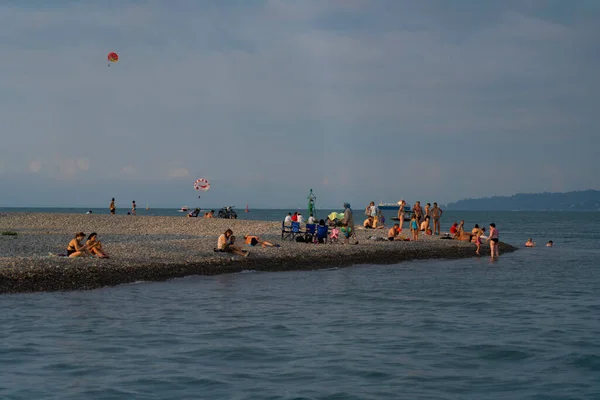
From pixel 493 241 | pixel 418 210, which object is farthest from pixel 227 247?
pixel 418 210

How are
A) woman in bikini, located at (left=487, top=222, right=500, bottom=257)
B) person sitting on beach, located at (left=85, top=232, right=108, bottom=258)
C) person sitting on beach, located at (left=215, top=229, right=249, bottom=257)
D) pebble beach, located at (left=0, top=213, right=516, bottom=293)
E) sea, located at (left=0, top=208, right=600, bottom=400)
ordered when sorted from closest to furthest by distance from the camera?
1. sea, located at (left=0, top=208, right=600, bottom=400)
2. pebble beach, located at (left=0, top=213, right=516, bottom=293)
3. person sitting on beach, located at (left=85, top=232, right=108, bottom=258)
4. person sitting on beach, located at (left=215, top=229, right=249, bottom=257)
5. woman in bikini, located at (left=487, top=222, right=500, bottom=257)

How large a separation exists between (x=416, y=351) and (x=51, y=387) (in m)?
5.62

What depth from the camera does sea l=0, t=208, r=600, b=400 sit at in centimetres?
930

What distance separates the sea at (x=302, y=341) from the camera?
30.5 feet

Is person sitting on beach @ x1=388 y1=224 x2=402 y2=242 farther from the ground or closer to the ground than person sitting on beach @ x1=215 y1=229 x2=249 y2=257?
farther from the ground

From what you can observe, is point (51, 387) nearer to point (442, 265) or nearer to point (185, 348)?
point (185, 348)

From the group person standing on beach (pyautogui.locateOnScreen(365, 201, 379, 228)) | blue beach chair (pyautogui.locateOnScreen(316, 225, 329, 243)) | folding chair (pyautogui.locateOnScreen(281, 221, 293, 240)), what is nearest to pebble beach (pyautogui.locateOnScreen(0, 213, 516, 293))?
folding chair (pyautogui.locateOnScreen(281, 221, 293, 240))

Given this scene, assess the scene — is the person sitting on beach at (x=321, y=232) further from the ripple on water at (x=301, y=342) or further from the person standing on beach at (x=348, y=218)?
the ripple on water at (x=301, y=342)

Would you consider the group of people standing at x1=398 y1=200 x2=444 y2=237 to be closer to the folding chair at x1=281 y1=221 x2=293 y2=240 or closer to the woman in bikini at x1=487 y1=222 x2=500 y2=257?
the woman in bikini at x1=487 y1=222 x2=500 y2=257

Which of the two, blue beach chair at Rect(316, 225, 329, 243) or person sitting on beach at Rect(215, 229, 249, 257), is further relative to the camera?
blue beach chair at Rect(316, 225, 329, 243)

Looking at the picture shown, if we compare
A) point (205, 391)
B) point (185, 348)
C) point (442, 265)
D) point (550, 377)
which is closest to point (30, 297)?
point (185, 348)

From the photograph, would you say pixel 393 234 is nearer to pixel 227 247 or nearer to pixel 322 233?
pixel 322 233

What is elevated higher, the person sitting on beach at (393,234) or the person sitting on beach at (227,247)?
the person sitting on beach at (393,234)

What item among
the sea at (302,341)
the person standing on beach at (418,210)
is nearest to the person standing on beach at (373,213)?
the person standing on beach at (418,210)
